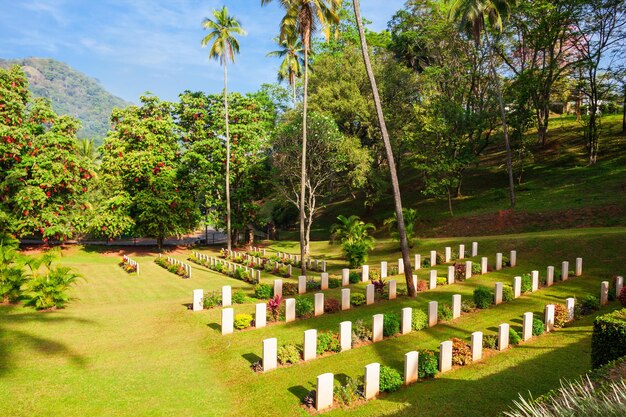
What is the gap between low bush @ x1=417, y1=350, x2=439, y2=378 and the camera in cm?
1074

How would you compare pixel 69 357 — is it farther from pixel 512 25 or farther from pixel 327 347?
pixel 512 25

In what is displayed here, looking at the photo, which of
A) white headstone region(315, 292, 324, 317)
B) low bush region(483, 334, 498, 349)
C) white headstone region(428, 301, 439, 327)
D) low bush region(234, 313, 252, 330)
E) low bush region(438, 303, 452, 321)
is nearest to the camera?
low bush region(483, 334, 498, 349)

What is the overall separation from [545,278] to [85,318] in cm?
2123

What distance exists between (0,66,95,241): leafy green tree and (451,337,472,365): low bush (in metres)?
33.8

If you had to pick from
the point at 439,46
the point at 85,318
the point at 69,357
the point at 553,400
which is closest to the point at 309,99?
the point at 439,46

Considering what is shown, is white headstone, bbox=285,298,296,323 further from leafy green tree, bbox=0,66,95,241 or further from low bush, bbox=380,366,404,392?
leafy green tree, bbox=0,66,95,241

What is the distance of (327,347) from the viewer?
41.2ft

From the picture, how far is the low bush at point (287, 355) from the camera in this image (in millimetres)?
11703

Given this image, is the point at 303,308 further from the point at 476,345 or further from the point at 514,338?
the point at 514,338

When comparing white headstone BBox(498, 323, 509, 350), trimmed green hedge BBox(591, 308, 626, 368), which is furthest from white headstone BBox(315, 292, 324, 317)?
trimmed green hedge BBox(591, 308, 626, 368)

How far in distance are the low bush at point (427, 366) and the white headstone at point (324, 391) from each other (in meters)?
2.87

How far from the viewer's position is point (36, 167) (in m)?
33.2

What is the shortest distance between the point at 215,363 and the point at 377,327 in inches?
211

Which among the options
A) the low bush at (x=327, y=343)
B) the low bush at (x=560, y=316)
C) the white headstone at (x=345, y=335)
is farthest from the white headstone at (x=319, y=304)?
the low bush at (x=560, y=316)
